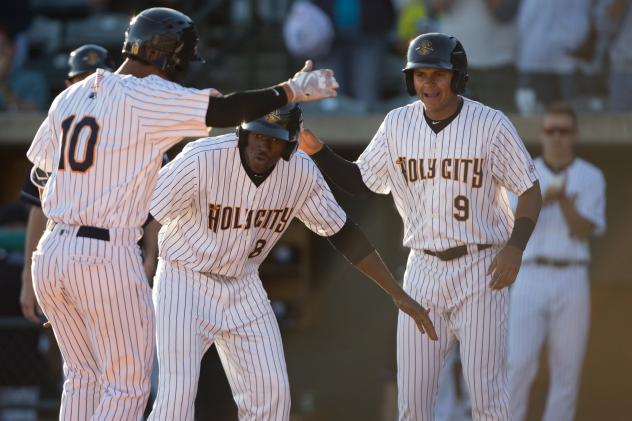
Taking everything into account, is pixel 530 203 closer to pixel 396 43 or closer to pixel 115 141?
pixel 115 141

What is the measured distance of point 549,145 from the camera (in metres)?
8.34

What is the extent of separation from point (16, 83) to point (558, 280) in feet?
16.6

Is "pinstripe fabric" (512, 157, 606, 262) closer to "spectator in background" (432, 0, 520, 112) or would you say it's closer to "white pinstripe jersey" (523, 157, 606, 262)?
"white pinstripe jersey" (523, 157, 606, 262)

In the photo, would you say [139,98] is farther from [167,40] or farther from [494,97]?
[494,97]

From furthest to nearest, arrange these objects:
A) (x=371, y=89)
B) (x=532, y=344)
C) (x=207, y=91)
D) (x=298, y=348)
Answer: (x=298, y=348) < (x=371, y=89) < (x=532, y=344) < (x=207, y=91)

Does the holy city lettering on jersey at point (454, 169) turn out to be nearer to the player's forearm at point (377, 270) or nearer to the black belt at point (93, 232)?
the player's forearm at point (377, 270)

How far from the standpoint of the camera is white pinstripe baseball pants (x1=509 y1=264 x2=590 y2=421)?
8.07 meters

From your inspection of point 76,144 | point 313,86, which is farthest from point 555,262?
point 76,144

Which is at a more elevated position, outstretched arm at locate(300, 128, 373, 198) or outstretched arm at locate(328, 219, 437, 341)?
outstretched arm at locate(300, 128, 373, 198)

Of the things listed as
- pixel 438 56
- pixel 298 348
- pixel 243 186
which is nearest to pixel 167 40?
pixel 243 186

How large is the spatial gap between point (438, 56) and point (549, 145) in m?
2.75

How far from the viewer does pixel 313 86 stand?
195 inches

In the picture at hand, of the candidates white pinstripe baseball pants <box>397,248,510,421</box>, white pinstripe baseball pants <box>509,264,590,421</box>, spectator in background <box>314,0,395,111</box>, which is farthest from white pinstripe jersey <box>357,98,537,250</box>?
spectator in background <box>314,0,395,111</box>

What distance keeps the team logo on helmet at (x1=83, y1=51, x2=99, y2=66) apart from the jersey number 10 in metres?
1.82
